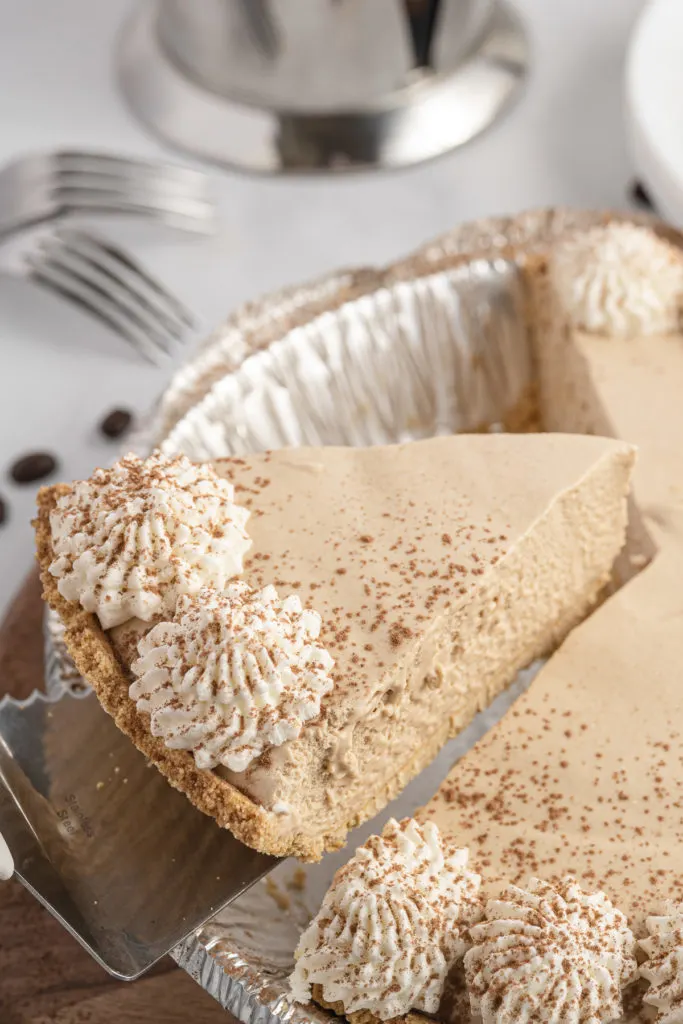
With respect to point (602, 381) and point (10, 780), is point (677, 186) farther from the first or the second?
point (10, 780)

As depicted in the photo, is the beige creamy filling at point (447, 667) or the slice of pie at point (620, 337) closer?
the beige creamy filling at point (447, 667)

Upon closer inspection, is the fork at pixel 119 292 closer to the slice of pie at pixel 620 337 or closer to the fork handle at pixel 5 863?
the slice of pie at pixel 620 337

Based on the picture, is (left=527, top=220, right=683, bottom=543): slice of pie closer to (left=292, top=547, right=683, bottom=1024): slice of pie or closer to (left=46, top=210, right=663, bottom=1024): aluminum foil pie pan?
(left=46, top=210, right=663, bottom=1024): aluminum foil pie pan

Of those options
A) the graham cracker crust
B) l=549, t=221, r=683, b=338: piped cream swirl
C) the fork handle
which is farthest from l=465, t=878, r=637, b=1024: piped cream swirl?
l=549, t=221, r=683, b=338: piped cream swirl

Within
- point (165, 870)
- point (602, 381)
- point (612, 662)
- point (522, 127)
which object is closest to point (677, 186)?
point (602, 381)

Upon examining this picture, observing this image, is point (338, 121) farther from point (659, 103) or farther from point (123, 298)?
point (659, 103)

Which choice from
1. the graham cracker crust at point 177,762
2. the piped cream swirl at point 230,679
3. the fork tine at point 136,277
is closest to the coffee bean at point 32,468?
the fork tine at point 136,277

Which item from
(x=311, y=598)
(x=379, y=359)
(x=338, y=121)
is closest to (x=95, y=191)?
(x=338, y=121)
